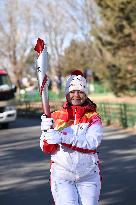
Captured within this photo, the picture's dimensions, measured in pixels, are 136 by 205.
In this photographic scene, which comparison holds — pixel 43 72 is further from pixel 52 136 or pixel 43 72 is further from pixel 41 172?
pixel 41 172

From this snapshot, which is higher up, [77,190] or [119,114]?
[77,190]

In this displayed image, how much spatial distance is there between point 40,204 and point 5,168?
3791mm

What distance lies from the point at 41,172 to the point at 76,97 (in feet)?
20.7

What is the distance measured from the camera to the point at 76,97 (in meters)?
4.38

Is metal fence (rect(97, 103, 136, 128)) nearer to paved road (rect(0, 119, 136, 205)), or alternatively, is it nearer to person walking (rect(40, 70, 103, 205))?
paved road (rect(0, 119, 136, 205))

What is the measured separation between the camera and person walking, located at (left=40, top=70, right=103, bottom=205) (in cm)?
409

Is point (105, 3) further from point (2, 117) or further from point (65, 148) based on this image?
point (65, 148)

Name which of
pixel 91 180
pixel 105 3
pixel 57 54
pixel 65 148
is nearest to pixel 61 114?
pixel 65 148

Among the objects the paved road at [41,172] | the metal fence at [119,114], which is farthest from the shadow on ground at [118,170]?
the metal fence at [119,114]

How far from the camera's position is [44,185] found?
29.9 feet

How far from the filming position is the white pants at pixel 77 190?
4117 mm

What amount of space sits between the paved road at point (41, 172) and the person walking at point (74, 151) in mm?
3487

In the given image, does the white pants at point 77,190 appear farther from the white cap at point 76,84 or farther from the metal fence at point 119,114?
the metal fence at point 119,114

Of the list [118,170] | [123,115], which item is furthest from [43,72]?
[123,115]
